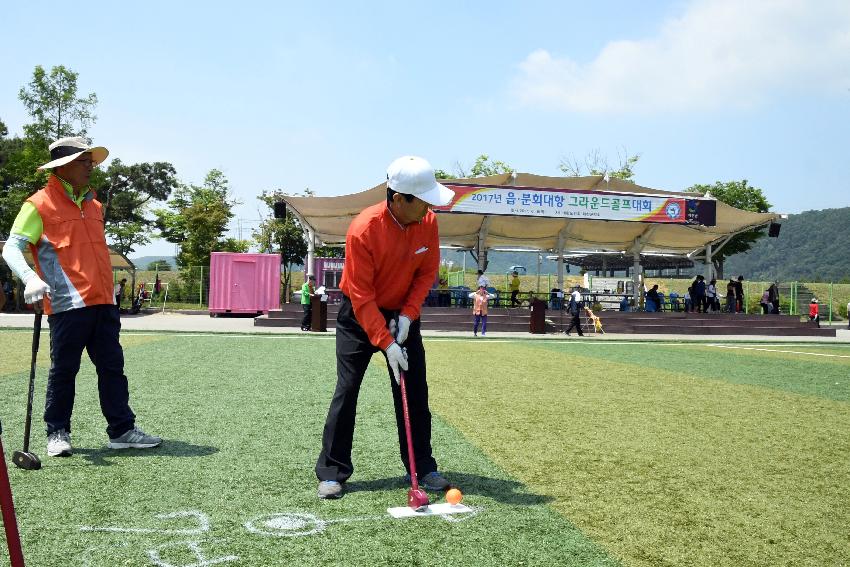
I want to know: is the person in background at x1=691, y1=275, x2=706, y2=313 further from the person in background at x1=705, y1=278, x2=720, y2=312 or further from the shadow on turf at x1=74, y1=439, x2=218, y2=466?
the shadow on turf at x1=74, y1=439, x2=218, y2=466

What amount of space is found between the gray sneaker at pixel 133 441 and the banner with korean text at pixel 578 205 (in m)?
19.6

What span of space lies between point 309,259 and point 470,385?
19.0 meters

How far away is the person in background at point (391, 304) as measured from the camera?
3900mm

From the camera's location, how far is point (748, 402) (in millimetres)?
7938

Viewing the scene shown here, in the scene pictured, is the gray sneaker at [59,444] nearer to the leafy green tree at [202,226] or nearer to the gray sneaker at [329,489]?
the gray sneaker at [329,489]

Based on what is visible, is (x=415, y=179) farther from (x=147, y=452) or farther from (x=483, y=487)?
(x=147, y=452)

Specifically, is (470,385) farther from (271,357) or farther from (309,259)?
(309,259)

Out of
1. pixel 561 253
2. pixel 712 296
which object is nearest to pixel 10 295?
pixel 561 253

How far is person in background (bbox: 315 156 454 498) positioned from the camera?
12.8 ft

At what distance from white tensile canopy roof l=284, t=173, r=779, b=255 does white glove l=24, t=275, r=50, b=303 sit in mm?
21346

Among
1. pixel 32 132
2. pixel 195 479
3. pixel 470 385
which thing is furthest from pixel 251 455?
pixel 32 132

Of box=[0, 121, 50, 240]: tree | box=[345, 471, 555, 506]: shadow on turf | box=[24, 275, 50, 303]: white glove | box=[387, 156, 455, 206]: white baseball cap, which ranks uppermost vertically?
box=[0, 121, 50, 240]: tree

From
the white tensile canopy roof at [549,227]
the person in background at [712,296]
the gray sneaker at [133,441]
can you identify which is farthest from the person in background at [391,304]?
the person in background at [712,296]

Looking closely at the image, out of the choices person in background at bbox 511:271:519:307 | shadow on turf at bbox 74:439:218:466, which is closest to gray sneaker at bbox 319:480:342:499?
shadow on turf at bbox 74:439:218:466
